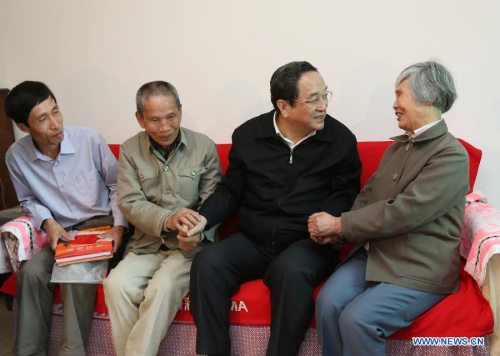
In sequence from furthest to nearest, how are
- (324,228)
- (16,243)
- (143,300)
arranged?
(16,243) → (143,300) → (324,228)

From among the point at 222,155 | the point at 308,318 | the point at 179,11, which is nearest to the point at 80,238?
the point at 222,155

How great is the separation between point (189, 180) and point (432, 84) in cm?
108

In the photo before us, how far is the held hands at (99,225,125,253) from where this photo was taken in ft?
7.36

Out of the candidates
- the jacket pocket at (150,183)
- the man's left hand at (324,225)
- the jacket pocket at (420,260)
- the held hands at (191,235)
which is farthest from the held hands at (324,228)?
the jacket pocket at (150,183)

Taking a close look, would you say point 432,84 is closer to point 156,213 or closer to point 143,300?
point 156,213

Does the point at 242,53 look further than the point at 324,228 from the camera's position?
Yes

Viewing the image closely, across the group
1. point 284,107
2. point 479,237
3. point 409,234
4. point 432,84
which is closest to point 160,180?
point 284,107

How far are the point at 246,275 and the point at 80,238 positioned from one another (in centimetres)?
79

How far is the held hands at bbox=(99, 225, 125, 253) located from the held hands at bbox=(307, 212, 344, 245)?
88 cm

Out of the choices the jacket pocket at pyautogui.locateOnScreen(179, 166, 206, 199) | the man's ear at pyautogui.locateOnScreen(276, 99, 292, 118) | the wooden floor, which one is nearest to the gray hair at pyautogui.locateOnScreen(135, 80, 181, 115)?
the jacket pocket at pyautogui.locateOnScreen(179, 166, 206, 199)

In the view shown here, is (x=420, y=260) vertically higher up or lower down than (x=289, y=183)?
lower down

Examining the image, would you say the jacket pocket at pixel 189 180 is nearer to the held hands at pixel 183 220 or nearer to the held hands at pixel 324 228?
the held hands at pixel 183 220

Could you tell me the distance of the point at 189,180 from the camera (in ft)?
7.32

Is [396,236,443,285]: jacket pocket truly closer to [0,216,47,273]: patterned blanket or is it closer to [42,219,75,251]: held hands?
[42,219,75,251]: held hands
